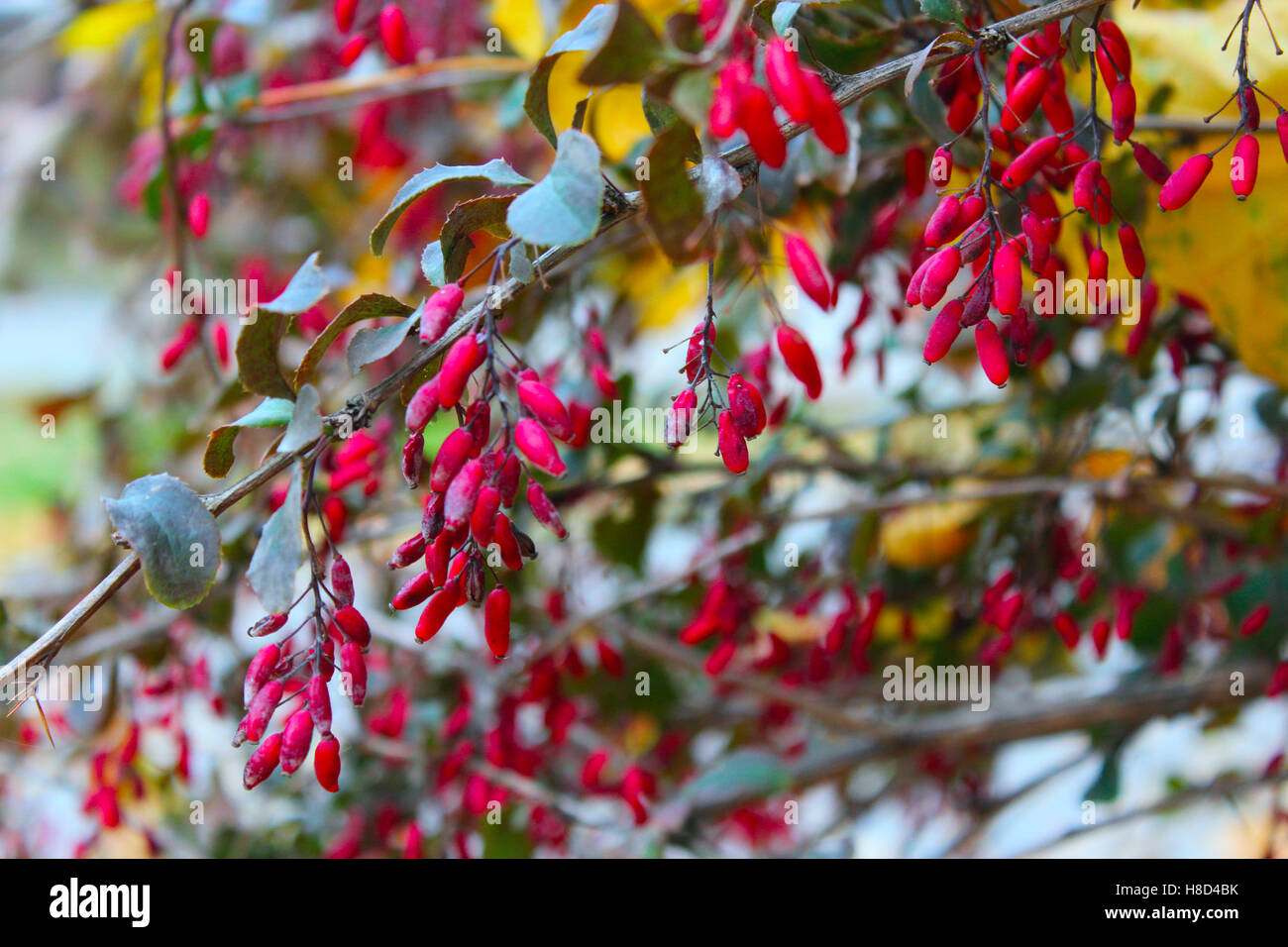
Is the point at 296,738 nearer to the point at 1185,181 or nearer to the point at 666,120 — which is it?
the point at 666,120

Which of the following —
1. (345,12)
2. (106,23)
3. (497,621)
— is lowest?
(497,621)

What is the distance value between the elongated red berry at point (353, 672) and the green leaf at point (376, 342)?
0.65 feet

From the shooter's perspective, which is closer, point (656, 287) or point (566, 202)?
point (566, 202)

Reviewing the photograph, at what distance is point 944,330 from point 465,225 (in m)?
0.35

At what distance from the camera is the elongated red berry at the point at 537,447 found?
67 cm

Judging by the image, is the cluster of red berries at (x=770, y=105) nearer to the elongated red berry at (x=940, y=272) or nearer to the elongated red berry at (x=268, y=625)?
the elongated red berry at (x=940, y=272)

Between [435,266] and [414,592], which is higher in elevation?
[435,266]

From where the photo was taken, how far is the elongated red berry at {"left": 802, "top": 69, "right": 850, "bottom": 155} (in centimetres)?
59

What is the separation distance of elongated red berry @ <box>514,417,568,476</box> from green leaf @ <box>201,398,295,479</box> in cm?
19

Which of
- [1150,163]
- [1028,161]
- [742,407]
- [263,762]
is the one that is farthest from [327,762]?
[1150,163]

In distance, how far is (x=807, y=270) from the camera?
757 millimetres

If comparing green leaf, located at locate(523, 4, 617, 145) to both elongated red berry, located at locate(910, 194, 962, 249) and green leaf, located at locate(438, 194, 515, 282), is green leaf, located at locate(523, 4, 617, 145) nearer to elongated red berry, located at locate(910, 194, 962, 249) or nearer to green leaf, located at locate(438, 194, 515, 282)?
green leaf, located at locate(438, 194, 515, 282)
